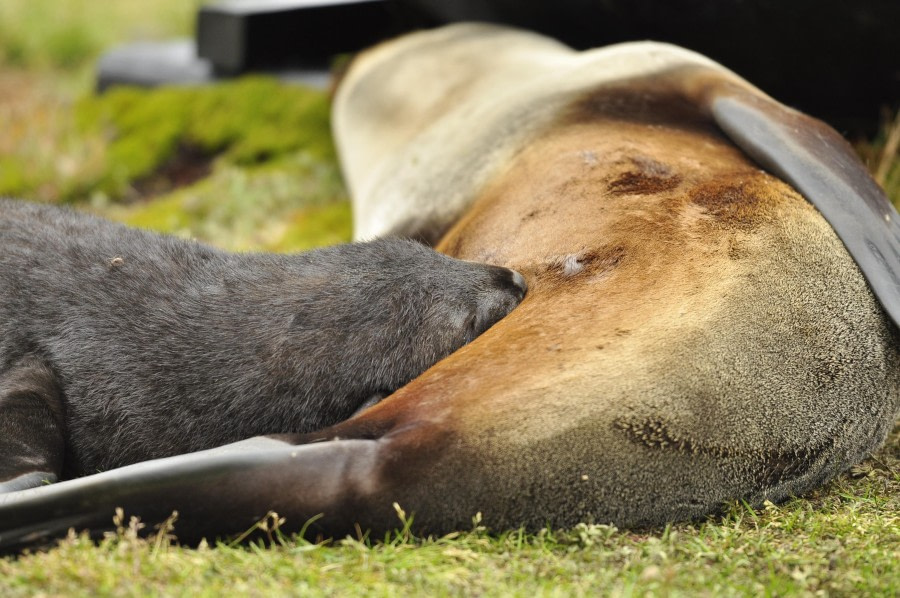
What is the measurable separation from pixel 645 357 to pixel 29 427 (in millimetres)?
1688

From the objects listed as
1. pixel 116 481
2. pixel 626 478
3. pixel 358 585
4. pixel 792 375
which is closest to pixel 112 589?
pixel 116 481

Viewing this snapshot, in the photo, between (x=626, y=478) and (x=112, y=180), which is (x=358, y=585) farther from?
(x=112, y=180)

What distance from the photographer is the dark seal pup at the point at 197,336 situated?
304 cm

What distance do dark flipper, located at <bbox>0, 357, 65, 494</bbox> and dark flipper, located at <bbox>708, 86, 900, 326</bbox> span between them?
2438mm

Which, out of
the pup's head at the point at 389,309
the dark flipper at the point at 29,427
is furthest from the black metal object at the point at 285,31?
the dark flipper at the point at 29,427

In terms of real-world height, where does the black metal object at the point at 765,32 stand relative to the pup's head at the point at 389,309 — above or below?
above

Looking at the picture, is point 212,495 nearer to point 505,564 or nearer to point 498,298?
point 505,564

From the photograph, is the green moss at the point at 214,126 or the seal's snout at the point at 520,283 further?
the green moss at the point at 214,126

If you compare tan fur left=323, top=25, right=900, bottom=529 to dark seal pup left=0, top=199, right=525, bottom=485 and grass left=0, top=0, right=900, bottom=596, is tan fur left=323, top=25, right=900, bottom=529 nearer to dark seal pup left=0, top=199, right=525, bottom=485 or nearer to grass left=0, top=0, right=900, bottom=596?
grass left=0, top=0, right=900, bottom=596

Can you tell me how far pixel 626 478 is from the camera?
2748mm

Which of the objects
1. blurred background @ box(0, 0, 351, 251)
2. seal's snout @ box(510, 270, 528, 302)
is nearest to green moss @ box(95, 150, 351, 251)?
blurred background @ box(0, 0, 351, 251)

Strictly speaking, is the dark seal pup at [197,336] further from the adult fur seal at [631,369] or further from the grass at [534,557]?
the grass at [534,557]

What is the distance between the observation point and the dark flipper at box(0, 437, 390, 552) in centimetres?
258

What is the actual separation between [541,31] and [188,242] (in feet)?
11.0
